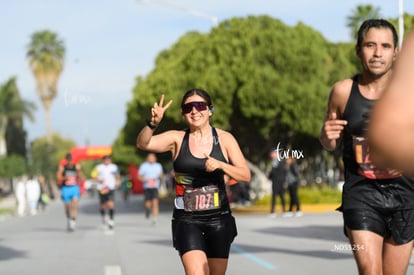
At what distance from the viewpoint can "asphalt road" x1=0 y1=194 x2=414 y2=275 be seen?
37.1 ft

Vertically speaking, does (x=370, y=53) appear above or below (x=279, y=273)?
above

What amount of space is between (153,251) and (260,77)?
20.9 meters

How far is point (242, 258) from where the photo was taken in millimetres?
12758

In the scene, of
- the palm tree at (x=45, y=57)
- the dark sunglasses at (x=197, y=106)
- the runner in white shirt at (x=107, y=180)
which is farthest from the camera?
the palm tree at (x=45, y=57)

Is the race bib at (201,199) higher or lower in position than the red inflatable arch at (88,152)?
higher

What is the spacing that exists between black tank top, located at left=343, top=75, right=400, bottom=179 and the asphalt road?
554 centimetres

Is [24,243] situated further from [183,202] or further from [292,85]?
[292,85]

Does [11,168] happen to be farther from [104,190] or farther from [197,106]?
[197,106]

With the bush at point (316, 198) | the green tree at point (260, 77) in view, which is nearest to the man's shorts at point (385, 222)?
the bush at point (316, 198)

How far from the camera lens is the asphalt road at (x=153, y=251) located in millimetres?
11297

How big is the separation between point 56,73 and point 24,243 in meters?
91.3

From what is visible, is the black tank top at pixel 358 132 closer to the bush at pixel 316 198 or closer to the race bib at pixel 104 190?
the race bib at pixel 104 190

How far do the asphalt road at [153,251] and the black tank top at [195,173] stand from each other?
470 centimetres

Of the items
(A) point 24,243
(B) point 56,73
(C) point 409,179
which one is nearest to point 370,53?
(C) point 409,179
